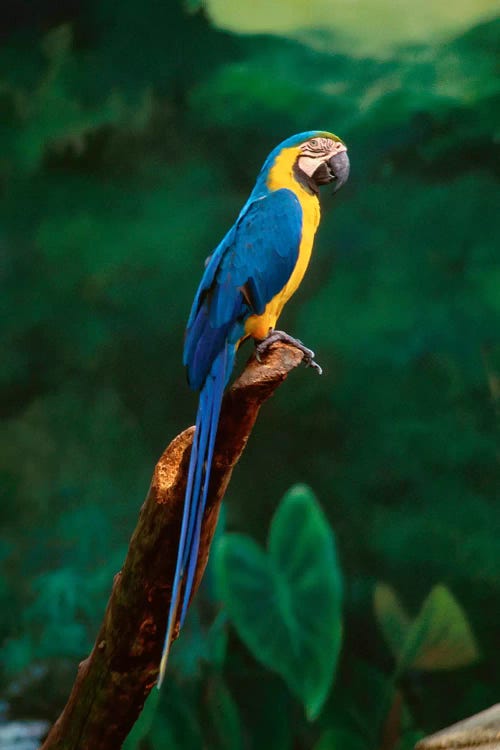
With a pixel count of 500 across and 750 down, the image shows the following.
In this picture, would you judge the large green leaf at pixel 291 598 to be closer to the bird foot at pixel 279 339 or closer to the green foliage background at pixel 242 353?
the green foliage background at pixel 242 353

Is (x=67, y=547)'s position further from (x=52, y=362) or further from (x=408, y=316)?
(x=408, y=316)

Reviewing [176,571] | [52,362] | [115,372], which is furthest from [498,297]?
[176,571]

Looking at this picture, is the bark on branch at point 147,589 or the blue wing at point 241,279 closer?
the bark on branch at point 147,589

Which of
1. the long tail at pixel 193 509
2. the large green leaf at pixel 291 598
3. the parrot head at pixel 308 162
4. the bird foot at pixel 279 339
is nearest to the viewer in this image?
the long tail at pixel 193 509

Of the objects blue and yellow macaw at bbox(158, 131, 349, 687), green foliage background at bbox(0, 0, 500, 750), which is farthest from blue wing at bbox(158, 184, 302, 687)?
green foliage background at bbox(0, 0, 500, 750)

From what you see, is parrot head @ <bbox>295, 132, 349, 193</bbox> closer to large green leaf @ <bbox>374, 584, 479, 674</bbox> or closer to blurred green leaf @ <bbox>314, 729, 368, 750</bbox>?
large green leaf @ <bbox>374, 584, 479, 674</bbox>

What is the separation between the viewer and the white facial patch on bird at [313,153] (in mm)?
1581

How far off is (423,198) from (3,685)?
1947 mm

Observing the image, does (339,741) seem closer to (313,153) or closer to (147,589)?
(147,589)

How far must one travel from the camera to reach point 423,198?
249 cm

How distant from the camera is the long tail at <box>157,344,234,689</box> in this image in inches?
49.4

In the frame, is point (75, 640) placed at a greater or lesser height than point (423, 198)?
lesser

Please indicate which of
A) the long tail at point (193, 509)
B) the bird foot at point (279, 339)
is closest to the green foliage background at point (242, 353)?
the bird foot at point (279, 339)

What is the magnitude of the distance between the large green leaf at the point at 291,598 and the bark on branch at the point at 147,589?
1005 mm
